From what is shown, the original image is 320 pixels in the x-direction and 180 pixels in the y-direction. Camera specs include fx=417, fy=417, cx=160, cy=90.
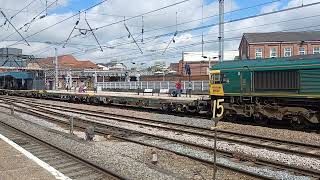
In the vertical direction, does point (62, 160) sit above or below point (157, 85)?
below

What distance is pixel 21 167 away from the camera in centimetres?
1062

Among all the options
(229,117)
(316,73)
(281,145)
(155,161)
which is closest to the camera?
(155,161)

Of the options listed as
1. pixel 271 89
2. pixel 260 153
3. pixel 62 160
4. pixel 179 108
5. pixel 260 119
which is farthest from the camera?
pixel 179 108

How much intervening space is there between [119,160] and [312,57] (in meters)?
11.1

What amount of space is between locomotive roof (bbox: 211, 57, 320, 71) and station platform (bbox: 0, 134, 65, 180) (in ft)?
40.6

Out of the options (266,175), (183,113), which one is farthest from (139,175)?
(183,113)

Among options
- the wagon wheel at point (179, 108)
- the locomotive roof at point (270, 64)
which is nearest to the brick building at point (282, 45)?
the wagon wheel at point (179, 108)

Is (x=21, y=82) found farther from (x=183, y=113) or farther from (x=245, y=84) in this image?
(x=245, y=84)

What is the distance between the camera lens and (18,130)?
61.5ft

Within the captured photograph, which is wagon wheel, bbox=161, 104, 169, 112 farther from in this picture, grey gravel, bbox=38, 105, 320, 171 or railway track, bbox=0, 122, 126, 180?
railway track, bbox=0, 122, 126, 180

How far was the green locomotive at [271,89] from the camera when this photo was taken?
60.3 feet

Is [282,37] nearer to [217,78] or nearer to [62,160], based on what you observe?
[217,78]

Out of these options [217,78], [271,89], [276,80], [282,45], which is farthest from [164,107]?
[282,45]

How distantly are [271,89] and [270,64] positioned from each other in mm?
1228
